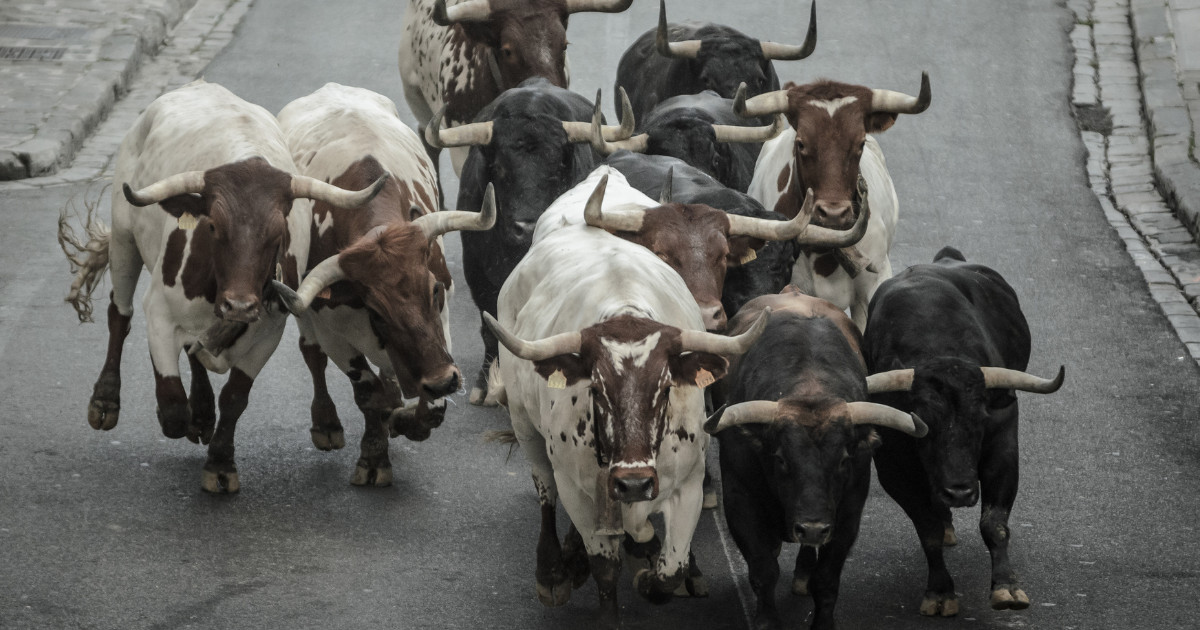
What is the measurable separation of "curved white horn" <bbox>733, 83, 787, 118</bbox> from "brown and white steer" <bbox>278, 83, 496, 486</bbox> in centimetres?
197

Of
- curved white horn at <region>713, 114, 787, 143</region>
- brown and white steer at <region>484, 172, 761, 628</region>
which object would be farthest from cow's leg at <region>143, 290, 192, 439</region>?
curved white horn at <region>713, 114, 787, 143</region>

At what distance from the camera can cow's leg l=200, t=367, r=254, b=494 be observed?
8.87m

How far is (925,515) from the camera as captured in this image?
7691mm

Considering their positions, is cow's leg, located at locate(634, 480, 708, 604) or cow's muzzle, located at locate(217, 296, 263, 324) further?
cow's muzzle, located at locate(217, 296, 263, 324)

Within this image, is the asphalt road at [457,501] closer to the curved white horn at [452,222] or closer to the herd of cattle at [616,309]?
the herd of cattle at [616,309]

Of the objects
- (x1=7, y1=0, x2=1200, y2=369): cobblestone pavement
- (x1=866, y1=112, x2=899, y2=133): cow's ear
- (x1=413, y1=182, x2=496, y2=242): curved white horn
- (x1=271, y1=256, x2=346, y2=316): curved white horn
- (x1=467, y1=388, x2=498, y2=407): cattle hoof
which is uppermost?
(x1=866, y1=112, x2=899, y2=133): cow's ear

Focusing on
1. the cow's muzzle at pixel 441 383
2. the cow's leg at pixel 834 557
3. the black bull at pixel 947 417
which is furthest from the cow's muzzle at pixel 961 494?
the cow's muzzle at pixel 441 383

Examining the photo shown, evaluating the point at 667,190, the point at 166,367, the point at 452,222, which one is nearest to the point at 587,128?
the point at 667,190

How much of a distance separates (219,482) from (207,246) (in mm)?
1386

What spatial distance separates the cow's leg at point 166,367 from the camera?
28.2 ft

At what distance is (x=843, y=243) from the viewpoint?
8.68 metres

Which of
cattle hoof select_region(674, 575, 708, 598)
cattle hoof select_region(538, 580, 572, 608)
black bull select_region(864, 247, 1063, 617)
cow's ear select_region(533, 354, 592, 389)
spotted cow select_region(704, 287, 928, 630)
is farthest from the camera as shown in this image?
cattle hoof select_region(674, 575, 708, 598)

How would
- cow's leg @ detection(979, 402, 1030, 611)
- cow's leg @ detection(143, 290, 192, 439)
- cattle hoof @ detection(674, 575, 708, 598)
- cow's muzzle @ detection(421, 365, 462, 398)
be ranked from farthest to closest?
cow's leg @ detection(143, 290, 192, 439), cow's muzzle @ detection(421, 365, 462, 398), cattle hoof @ detection(674, 575, 708, 598), cow's leg @ detection(979, 402, 1030, 611)

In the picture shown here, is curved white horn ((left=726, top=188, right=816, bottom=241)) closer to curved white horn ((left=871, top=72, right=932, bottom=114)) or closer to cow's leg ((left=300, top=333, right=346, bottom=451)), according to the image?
curved white horn ((left=871, top=72, right=932, bottom=114))
